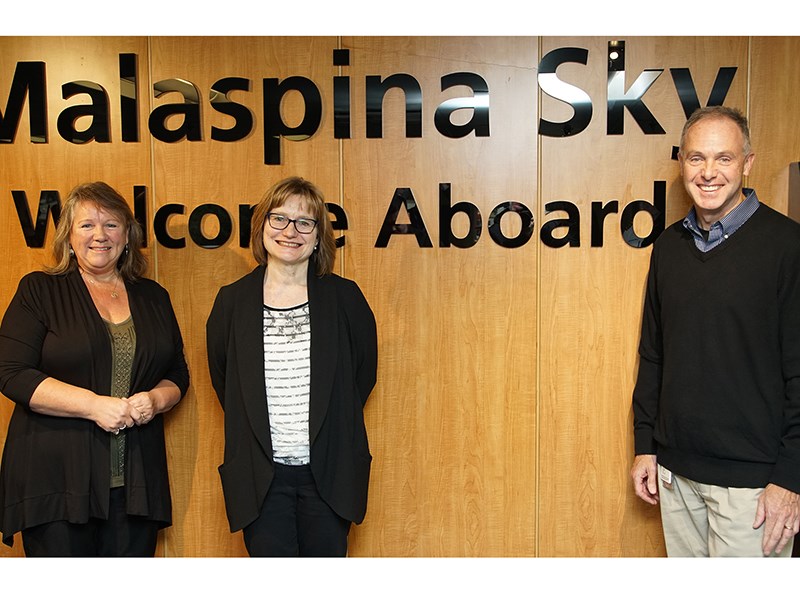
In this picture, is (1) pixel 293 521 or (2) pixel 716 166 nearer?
(2) pixel 716 166

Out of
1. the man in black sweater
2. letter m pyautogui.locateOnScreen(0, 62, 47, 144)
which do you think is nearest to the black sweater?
the man in black sweater

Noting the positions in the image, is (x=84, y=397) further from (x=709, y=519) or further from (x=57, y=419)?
(x=709, y=519)

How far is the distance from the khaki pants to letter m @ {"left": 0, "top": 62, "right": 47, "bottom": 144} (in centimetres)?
300

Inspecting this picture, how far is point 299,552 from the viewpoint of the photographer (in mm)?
2916

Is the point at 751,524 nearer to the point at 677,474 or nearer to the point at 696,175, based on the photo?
the point at 677,474

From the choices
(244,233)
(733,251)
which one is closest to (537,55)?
(733,251)

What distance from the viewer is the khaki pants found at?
2570 mm

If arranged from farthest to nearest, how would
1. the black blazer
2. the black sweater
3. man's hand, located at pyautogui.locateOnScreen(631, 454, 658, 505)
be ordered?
man's hand, located at pyautogui.locateOnScreen(631, 454, 658, 505)
the black blazer
the black sweater

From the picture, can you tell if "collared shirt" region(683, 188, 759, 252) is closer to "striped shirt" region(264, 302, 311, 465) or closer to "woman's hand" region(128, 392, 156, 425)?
"striped shirt" region(264, 302, 311, 465)

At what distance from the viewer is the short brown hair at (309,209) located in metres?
2.87

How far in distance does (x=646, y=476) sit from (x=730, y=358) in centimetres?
62

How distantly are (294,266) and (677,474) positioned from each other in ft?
5.33

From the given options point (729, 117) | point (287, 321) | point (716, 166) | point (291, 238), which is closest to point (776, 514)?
point (716, 166)

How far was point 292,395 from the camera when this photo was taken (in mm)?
2809
